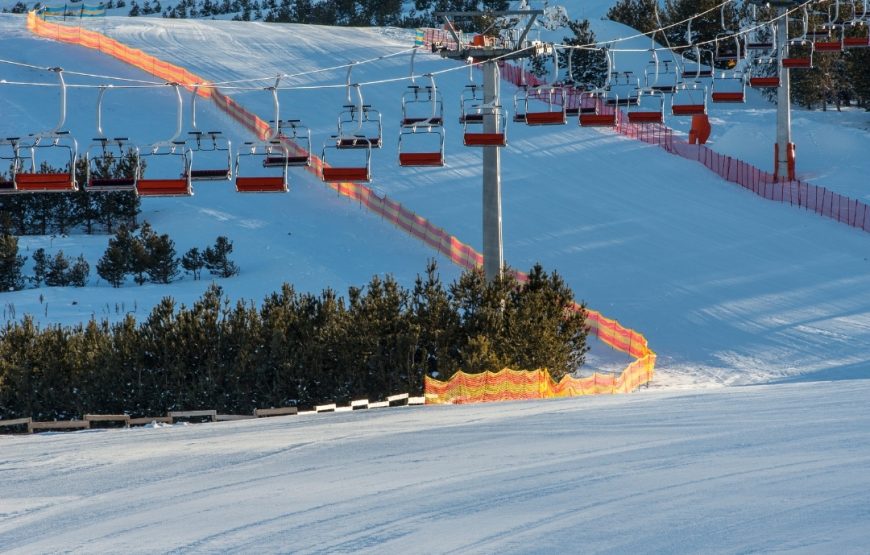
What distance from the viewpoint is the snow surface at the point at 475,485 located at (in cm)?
1035

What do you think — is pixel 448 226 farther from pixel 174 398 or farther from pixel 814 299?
pixel 174 398

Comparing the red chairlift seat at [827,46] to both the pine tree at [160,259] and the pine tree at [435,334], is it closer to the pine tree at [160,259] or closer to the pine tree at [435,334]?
the pine tree at [435,334]

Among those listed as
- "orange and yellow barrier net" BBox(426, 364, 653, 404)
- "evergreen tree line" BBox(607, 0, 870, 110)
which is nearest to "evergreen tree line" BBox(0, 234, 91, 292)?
"orange and yellow barrier net" BBox(426, 364, 653, 404)

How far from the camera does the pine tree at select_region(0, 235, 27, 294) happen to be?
34.1m

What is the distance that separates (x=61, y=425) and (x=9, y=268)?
14.0 metres

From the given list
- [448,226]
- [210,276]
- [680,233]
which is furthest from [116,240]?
[680,233]

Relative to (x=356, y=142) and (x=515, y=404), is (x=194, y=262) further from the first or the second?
(x=515, y=404)

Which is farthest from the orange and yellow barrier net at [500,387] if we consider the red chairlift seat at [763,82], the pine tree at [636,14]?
the pine tree at [636,14]

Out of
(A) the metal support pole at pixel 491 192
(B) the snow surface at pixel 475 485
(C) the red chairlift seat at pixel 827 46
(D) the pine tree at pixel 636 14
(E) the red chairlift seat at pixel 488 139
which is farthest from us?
(D) the pine tree at pixel 636 14

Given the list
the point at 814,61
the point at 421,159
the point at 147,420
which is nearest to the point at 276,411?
the point at 147,420

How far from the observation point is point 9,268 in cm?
3431

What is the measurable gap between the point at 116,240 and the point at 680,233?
16283 millimetres

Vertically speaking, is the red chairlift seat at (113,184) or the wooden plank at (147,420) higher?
the red chairlift seat at (113,184)

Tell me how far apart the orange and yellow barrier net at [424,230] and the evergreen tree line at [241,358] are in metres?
1.20
